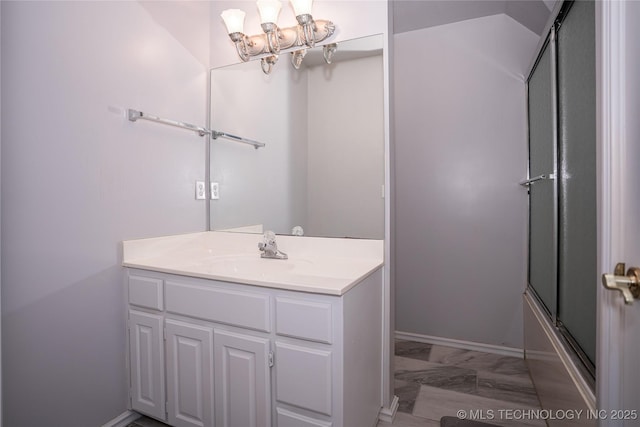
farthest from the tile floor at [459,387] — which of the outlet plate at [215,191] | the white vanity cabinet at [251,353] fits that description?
the outlet plate at [215,191]

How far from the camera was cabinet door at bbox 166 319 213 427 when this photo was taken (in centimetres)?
133

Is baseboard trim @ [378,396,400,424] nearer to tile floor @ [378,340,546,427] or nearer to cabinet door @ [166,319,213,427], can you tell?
tile floor @ [378,340,546,427]

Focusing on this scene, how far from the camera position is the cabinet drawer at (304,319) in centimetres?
110

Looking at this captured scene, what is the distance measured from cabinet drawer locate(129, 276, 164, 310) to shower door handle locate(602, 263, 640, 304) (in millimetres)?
1546

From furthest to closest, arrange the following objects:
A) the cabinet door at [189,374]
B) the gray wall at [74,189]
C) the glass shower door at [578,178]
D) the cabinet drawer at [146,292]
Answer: the cabinet drawer at [146,292] → the cabinet door at [189,374] → the gray wall at [74,189] → the glass shower door at [578,178]

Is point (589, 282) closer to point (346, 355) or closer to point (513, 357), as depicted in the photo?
point (346, 355)

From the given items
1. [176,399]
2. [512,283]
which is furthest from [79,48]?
[512,283]

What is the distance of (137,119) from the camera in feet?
5.12

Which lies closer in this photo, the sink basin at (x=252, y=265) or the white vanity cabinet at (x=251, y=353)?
the white vanity cabinet at (x=251, y=353)

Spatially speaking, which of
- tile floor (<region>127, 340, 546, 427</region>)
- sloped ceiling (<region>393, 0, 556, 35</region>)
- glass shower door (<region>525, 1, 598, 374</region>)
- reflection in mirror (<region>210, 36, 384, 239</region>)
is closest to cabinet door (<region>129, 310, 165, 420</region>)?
tile floor (<region>127, 340, 546, 427</region>)

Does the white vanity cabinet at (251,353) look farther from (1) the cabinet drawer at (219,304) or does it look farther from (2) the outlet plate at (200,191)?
(2) the outlet plate at (200,191)

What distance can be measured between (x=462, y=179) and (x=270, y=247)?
1.52 m

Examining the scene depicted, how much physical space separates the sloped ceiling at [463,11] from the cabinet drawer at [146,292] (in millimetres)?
2260

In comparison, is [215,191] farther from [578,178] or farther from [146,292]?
[578,178]
